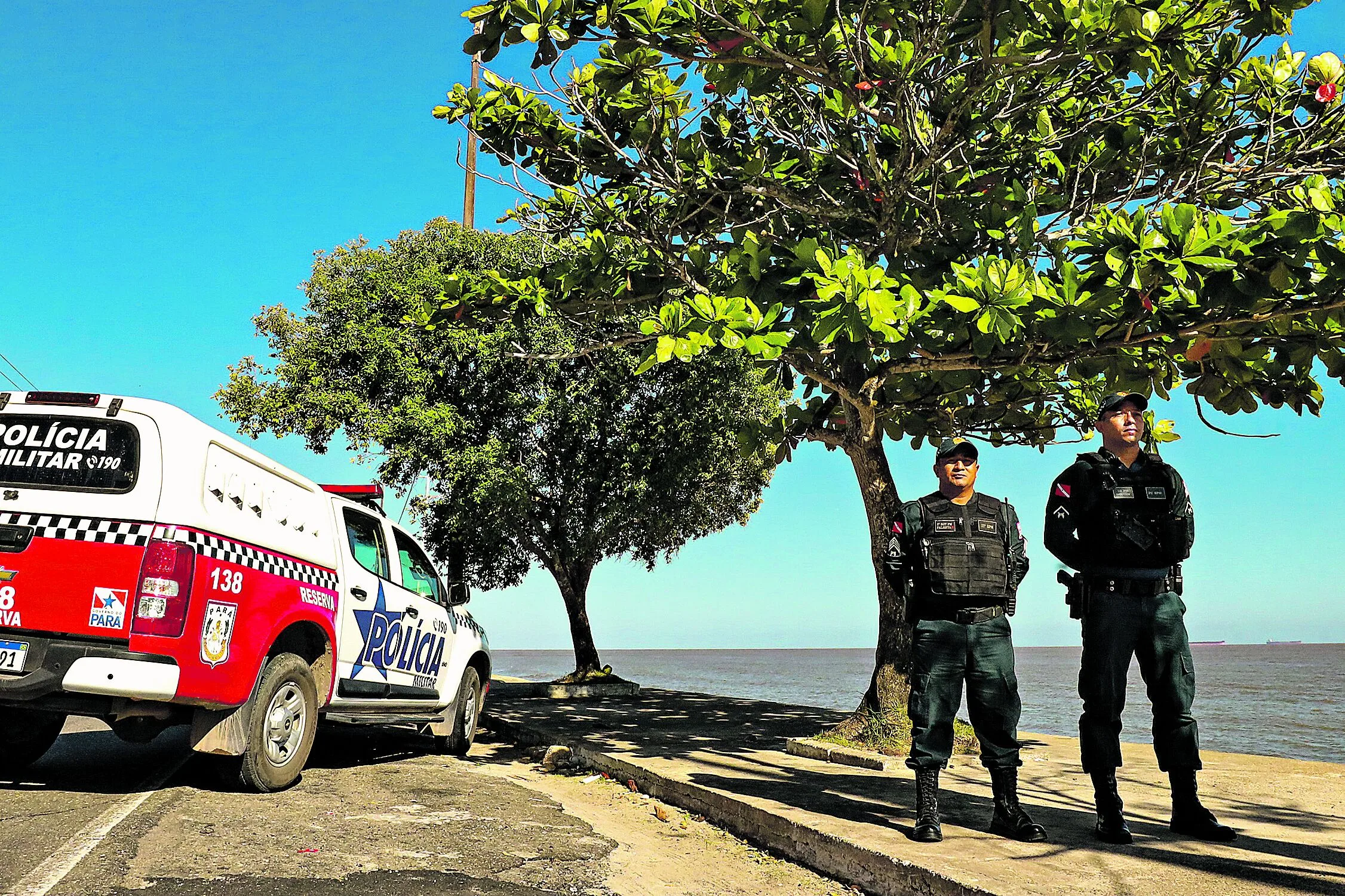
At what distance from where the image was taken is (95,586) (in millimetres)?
5363

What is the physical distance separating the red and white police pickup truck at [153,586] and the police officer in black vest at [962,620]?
151 inches

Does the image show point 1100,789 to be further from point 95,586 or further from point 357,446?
point 357,446

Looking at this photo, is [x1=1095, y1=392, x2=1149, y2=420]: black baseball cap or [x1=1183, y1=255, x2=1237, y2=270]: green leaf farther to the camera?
[x1=1183, y1=255, x2=1237, y2=270]: green leaf

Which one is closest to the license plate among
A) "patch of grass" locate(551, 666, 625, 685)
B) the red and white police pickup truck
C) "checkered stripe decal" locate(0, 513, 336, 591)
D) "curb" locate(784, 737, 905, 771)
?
the red and white police pickup truck

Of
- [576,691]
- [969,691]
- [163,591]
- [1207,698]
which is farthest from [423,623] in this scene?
[1207,698]

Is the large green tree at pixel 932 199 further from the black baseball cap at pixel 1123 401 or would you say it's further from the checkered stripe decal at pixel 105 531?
the checkered stripe decal at pixel 105 531

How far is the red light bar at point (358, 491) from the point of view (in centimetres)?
842

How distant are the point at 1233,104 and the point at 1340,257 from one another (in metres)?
3.23

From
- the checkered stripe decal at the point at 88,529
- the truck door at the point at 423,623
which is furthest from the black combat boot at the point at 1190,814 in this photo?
the truck door at the point at 423,623

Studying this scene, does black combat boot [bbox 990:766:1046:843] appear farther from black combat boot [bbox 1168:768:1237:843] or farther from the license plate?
the license plate

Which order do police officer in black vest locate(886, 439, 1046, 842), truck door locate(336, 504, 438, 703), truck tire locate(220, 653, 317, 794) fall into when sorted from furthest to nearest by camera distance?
truck door locate(336, 504, 438, 703), truck tire locate(220, 653, 317, 794), police officer in black vest locate(886, 439, 1046, 842)

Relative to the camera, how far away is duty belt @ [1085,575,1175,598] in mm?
5105

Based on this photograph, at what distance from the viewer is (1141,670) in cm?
512

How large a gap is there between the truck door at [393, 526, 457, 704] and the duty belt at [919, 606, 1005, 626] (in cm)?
484
